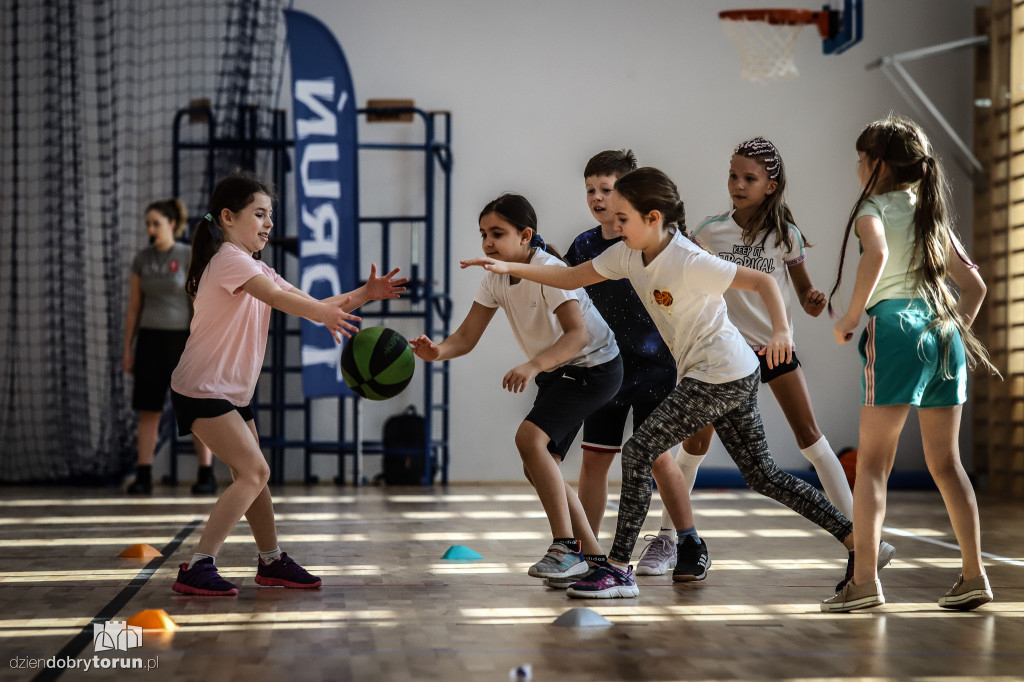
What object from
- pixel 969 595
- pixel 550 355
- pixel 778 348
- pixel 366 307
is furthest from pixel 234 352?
pixel 366 307

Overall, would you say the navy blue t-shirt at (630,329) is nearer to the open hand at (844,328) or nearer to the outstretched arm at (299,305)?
the open hand at (844,328)

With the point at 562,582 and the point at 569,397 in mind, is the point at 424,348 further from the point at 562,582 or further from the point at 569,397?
the point at 562,582

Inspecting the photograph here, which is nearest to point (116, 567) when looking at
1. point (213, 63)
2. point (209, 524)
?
point (209, 524)

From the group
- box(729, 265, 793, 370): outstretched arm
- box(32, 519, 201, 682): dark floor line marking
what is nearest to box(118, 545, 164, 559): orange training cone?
box(32, 519, 201, 682): dark floor line marking

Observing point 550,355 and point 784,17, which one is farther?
point 784,17

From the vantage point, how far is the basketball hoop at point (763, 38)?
6617 millimetres

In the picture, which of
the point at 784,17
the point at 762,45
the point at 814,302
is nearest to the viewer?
the point at 814,302

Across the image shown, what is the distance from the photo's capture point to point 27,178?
700 centimetres

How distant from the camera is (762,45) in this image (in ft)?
23.0

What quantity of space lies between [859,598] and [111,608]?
1.87 m

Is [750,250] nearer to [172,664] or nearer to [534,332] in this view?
[534,332]

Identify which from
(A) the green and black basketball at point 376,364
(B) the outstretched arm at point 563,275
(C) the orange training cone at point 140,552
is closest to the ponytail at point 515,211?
(B) the outstretched arm at point 563,275

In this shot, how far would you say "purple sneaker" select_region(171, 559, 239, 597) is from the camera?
2.78 meters

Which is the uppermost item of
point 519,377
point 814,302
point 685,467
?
point 814,302
